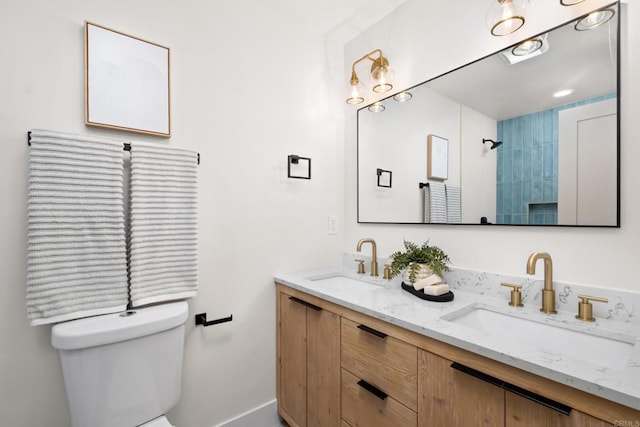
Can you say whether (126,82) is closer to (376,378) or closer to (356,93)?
(356,93)

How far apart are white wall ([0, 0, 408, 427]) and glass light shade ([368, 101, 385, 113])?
10.5 inches

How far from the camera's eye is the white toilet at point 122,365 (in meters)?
1.02

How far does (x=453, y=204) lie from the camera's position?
58.8 inches

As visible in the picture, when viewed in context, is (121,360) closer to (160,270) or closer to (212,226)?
(160,270)

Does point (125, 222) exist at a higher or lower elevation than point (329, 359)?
higher

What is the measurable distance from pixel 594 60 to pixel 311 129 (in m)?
1.36

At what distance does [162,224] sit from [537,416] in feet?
4.65

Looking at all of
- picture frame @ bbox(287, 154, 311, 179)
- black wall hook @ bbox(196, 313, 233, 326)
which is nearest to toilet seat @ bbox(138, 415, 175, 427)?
black wall hook @ bbox(196, 313, 233, 326)

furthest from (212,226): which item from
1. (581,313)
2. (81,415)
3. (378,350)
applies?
(581,313)

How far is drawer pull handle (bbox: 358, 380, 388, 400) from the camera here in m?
1.07

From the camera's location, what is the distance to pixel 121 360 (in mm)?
1088

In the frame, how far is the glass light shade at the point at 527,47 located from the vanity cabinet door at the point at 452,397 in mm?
1263

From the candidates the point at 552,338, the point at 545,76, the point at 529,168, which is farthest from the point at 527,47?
the point at 552,338

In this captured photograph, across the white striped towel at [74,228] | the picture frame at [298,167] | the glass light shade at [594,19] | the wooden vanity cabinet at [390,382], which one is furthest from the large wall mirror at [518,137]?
the white striped towel at [74,228]
